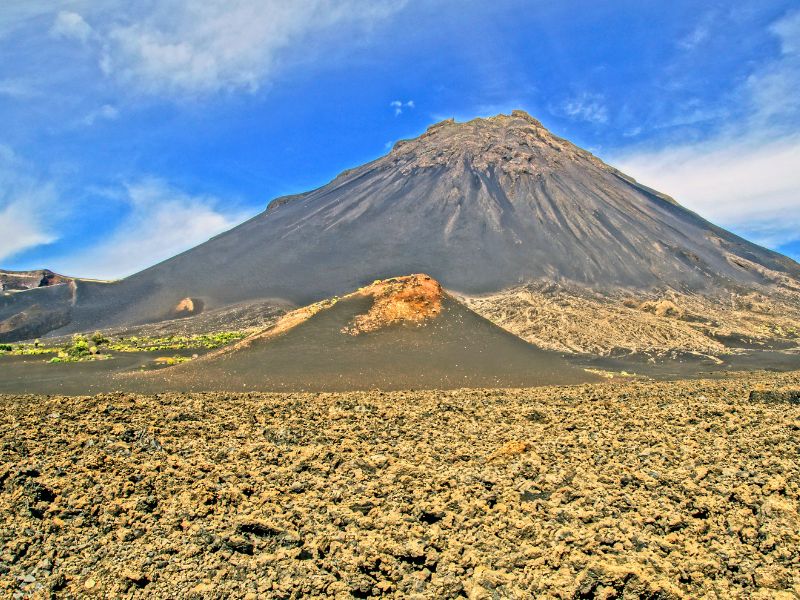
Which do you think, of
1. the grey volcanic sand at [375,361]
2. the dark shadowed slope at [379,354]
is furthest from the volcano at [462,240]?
the grey volcanic sand at [375,361]

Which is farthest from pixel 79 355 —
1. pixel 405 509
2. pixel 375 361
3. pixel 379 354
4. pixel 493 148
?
pixel 493 148

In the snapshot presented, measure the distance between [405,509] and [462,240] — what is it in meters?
63.6

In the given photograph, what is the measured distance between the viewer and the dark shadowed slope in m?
17.3

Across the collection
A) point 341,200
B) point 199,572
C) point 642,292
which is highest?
point 341,200

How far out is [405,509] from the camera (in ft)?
15.8

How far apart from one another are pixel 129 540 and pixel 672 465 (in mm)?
5847

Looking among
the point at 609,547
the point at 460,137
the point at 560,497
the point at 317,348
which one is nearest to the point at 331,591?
the point at 609,547

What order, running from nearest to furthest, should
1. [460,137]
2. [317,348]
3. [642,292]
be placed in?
[317,348], [642,292], [460,137]

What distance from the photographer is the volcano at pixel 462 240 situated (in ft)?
194

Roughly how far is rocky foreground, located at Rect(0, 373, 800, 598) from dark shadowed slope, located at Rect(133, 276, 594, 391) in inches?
348

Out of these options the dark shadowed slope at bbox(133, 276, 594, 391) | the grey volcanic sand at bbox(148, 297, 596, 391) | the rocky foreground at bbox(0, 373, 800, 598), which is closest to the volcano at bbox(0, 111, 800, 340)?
the dark shadowed slope at bbox(133, 276, 594, 391)

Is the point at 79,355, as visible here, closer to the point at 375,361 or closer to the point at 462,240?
the point at 375,361

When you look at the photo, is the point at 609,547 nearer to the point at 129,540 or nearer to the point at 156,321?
the point at 129,540

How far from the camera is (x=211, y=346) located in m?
31.9
